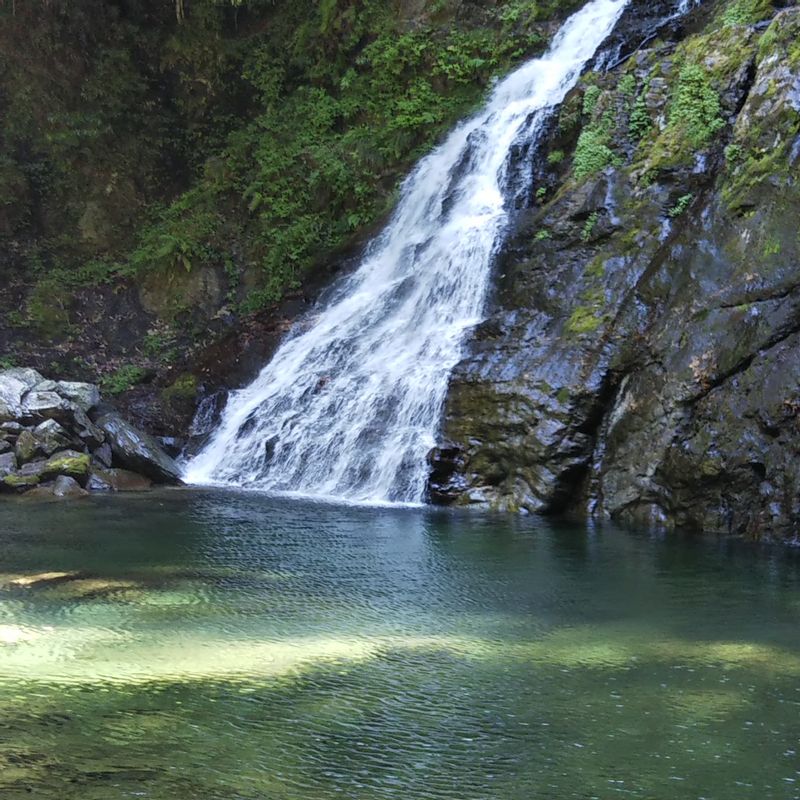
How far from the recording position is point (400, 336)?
52.3 ft

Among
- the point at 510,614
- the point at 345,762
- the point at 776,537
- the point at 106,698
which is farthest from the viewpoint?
the point at 776,537

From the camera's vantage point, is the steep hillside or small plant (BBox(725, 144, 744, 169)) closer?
small plant (BBox(725, 144, 744, 169))

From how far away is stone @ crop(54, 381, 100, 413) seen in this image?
602 inches

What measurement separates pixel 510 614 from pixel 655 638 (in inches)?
45.2

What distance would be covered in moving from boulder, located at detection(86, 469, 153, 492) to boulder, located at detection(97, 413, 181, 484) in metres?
0.17

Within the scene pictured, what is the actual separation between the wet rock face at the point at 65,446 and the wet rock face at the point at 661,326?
5403mm

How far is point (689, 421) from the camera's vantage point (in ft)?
36.1

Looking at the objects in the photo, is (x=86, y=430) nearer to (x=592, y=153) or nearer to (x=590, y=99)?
(x=592, y=153)

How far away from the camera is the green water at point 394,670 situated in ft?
12.1

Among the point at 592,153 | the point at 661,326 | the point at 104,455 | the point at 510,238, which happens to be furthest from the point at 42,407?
the point at 592,153

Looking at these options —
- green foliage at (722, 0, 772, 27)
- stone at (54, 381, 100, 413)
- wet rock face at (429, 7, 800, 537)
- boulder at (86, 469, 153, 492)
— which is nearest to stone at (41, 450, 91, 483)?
boulder at (86, 469, 153, 492)

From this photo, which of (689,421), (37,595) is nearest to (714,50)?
(689,421)

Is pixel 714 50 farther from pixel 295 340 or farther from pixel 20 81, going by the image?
pixel 20 81

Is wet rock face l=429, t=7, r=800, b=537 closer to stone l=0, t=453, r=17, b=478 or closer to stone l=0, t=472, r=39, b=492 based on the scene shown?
stone l=0, t=472, r=39, b=492
